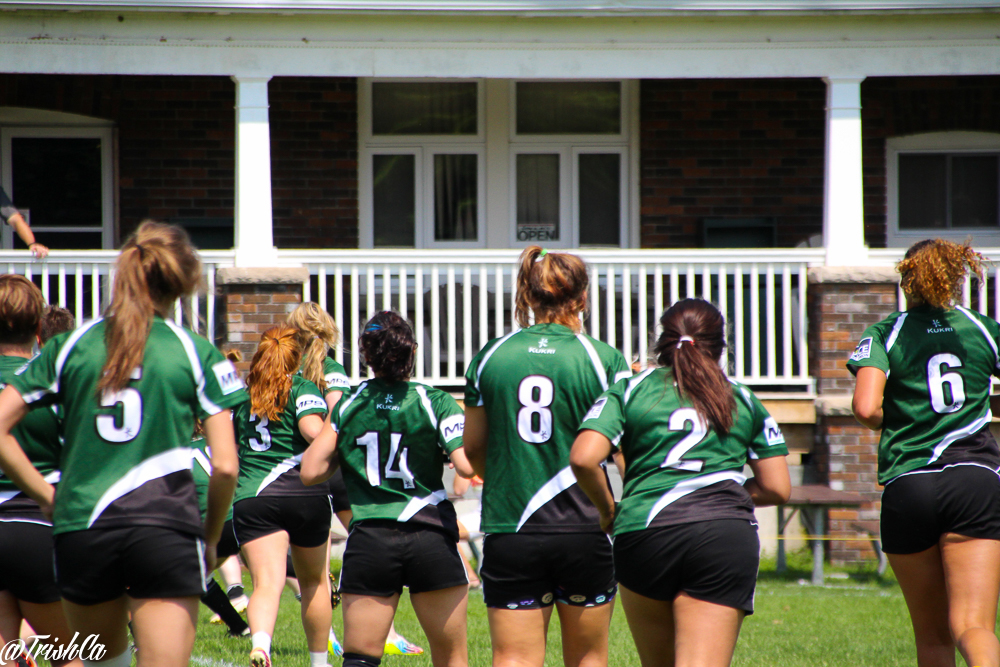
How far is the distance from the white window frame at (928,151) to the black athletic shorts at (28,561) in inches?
356

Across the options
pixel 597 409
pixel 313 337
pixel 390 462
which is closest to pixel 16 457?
pixel 390 462

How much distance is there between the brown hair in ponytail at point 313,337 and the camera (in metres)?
5.14

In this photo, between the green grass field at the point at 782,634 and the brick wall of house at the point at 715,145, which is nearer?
the green grass field at the point at 782,634

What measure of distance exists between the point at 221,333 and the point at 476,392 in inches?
217

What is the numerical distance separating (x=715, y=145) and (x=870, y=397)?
6.97m

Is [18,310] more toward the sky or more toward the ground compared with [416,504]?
more toward the sky

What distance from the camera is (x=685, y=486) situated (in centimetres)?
323

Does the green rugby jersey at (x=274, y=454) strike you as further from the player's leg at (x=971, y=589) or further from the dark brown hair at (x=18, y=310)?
the player's leg at (x=971, y=589)

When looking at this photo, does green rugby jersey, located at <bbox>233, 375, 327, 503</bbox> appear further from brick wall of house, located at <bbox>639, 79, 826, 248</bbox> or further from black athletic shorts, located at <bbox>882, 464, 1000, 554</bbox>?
brick wall of house, located at <bbox>639, 79, 826, 248</bbox>

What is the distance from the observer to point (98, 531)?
287 centimetres

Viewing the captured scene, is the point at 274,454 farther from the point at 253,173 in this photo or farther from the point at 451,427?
the point at 253,173

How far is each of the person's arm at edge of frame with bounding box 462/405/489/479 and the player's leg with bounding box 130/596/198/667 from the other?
116 cm

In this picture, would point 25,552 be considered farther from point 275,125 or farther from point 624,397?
point 275,125

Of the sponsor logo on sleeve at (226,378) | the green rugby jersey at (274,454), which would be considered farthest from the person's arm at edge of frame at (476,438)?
the green rugby jersey at (274,454)
